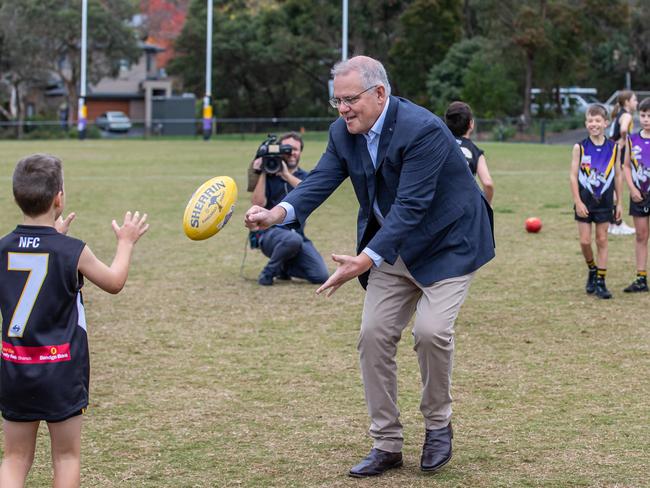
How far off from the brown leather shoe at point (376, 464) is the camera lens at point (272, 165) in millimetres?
5622

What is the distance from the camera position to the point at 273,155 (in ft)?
35.3

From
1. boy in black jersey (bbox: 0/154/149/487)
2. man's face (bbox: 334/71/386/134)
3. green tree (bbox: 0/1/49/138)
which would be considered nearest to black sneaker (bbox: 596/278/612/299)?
man's face (bbox: 334/71/386/134)

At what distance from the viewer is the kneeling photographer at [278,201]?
10867 mm

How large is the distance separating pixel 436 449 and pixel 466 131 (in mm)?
4254

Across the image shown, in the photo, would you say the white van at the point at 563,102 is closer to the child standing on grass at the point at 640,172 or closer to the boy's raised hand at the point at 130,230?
the child standing on grass at the point at 640,172

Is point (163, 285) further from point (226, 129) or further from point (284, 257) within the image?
point (226, 129)

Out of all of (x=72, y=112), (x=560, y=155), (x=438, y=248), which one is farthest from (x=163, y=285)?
(x=72, y=112)

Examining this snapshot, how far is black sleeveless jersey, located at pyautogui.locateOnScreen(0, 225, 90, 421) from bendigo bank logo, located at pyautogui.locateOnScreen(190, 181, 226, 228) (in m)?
1.82

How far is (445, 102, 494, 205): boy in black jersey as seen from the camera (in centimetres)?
909

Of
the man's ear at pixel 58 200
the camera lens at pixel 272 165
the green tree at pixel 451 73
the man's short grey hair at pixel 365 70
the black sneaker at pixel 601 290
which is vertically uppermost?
the green tree at pixel 451 73

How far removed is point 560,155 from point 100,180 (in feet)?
55.3

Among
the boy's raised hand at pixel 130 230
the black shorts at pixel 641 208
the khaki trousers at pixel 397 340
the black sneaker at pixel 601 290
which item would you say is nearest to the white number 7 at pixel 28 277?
the boy's raised hand at pixel 130 230

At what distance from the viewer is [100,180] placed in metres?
25.1

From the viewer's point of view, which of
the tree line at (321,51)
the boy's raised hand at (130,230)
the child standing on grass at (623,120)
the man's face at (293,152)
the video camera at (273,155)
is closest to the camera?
the boy's raised hand at (130,230)
